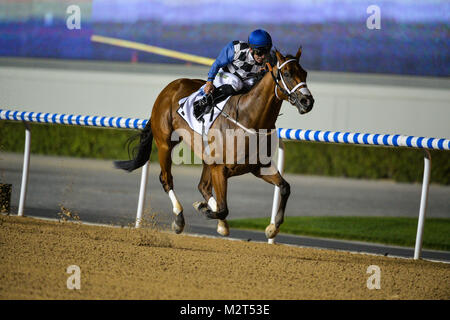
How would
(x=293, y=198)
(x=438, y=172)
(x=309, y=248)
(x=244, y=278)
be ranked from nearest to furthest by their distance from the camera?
(x=244, y=278) → (x=309, y=248) → (x=293, y=198) → (x=438, y=172)

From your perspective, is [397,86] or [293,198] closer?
[293,198]

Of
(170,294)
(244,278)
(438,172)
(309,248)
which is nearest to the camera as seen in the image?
(170,294)

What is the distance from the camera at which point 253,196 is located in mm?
10719

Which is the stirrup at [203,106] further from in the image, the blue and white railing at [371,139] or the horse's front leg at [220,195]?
the blue and white railing at [371,139]

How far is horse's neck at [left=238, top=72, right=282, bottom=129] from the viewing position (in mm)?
5324

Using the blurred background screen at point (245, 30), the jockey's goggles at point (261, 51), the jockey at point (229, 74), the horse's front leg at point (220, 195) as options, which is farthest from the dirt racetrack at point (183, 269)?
the blurred background screen at point (245, 30)

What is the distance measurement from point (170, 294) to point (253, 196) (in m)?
6.41

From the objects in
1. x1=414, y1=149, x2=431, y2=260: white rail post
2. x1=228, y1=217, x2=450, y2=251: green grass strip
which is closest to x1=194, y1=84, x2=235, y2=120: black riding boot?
x1=414, y1=149, x2=431, y2=260: white rail post

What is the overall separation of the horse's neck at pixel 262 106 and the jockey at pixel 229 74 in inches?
10.5

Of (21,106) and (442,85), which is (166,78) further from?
(442,85)

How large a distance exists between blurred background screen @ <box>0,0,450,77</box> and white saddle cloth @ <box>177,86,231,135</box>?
7549mm

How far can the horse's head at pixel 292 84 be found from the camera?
4.93m

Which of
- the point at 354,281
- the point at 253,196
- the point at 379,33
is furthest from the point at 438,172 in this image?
the point at 354,281

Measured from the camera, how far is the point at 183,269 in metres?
5.21
